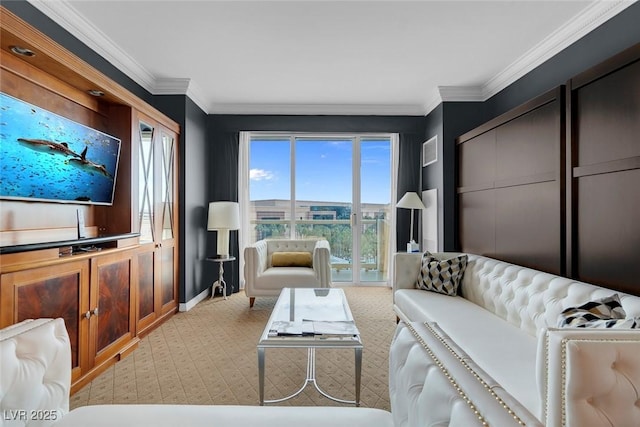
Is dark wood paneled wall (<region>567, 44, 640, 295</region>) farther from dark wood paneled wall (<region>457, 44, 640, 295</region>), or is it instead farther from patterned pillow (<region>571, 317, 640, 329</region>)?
patterned pillow (<region>571, 317, 640, 329</region>)

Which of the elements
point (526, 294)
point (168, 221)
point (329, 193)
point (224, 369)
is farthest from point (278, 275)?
point (526, 294)

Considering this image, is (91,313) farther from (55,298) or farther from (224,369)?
(224,369)

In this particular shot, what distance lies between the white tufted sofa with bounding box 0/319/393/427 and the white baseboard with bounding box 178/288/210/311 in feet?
10.1

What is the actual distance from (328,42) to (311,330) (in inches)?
97.3

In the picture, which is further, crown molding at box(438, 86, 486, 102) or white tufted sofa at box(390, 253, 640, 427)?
crown molding at box(438, 86, 486, 102)

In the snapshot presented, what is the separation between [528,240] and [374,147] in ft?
9.88

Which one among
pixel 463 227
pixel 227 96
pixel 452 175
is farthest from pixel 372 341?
pixel 227 96

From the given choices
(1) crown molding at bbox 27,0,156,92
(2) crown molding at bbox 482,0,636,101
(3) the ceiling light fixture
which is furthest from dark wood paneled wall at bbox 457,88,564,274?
(1) crown molding at bbox 27,0,156,92

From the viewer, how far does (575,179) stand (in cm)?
252

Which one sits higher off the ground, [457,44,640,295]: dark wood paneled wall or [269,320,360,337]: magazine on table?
[457,44,640,295]: dark wood paneled wall

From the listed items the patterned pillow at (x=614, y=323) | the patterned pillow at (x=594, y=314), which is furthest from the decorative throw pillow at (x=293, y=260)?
the patterned pillow at (x=614, y=323)

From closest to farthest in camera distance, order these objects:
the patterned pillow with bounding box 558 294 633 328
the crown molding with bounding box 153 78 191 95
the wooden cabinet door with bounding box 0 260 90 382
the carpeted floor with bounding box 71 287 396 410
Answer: the patterned pillow with bounding box 558 294 633 328 → the wooden cabinet door with bounding box 0 260 90 382 → the carpeted floor with bounding box 71 287 396 410 → the crown molding with bounding box 153 78 191 95

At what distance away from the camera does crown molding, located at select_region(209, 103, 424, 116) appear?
5.19 metres

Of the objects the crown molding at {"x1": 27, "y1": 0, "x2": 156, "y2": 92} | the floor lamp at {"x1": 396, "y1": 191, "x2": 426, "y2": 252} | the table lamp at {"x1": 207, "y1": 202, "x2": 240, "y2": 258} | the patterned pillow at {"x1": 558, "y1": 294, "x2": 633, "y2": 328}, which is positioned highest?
the crown molding at {"x1": 27, "y1": 0, "x2": 156, "y2": 92}
